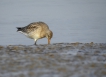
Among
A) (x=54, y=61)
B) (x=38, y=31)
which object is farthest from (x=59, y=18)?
(x=54, y=61)

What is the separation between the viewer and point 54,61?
9.30 meters

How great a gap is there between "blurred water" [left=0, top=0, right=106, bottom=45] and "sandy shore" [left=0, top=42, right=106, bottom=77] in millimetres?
3356

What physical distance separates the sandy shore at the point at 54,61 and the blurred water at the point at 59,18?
11.0 feet

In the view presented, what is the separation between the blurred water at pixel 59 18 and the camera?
15.7m

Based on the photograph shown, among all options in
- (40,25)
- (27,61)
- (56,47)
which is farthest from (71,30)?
(27,61)

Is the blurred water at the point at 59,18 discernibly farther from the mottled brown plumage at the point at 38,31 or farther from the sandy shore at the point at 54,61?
the sandy shore at the point at 54,61

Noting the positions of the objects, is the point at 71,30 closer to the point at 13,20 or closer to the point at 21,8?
the point at 13,20

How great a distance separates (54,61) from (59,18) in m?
11.1

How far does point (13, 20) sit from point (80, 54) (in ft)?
32.4

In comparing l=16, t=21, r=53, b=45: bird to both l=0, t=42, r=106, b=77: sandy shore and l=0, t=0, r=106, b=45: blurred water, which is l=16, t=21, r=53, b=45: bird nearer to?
l=0, t=0, r=106, b=45: blurred water

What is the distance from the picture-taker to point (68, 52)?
1081 cm

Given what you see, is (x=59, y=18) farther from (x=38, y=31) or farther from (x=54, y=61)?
(x=54, y=61)

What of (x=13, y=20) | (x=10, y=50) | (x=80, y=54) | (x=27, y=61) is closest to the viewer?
(x=27, y=61)

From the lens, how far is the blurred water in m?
15.7
